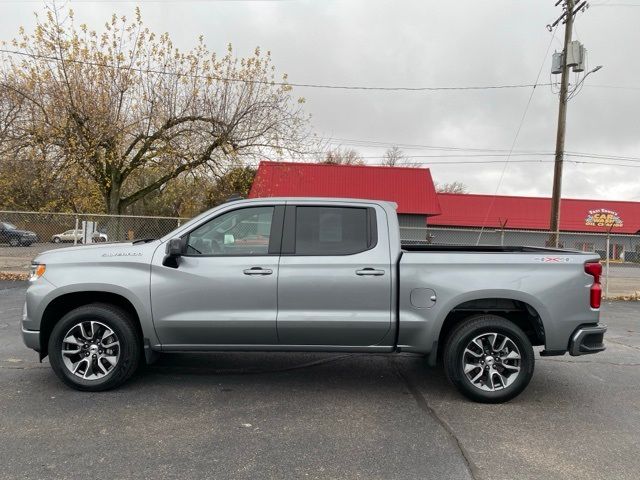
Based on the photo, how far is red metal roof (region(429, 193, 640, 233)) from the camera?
125 ft

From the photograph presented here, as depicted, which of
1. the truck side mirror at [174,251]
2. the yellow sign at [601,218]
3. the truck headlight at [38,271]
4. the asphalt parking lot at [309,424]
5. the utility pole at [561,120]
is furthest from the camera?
the yellow sign at [601,218]

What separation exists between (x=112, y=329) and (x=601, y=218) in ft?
142

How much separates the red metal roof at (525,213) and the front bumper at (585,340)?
3337 cm

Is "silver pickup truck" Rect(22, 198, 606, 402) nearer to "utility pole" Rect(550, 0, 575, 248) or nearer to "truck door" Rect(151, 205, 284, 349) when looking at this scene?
"truck door" Rect(151, 205, 284, 349)

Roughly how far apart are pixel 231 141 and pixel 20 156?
872 centimetres

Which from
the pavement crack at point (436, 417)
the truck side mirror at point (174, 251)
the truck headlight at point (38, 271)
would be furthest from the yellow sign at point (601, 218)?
the truck headlight at point (38, 271)

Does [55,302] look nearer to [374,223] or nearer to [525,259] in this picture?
[374,223]

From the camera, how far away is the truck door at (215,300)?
434 cm

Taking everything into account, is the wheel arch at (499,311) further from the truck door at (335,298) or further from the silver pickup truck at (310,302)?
the truck door at (335,298)

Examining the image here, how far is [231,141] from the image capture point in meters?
15.7

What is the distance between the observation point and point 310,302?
4.35 m

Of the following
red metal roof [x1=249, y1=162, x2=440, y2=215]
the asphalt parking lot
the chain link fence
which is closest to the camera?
the asphalt parking lot

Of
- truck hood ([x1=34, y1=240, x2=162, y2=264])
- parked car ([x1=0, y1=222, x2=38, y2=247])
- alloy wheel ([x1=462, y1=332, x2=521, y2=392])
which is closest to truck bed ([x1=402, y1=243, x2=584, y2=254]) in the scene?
alloy wheel ([x1=462, y1=332, x2=521, y2=392])

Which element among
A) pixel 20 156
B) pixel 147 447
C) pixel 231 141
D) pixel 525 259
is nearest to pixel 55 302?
pixel 147 447
